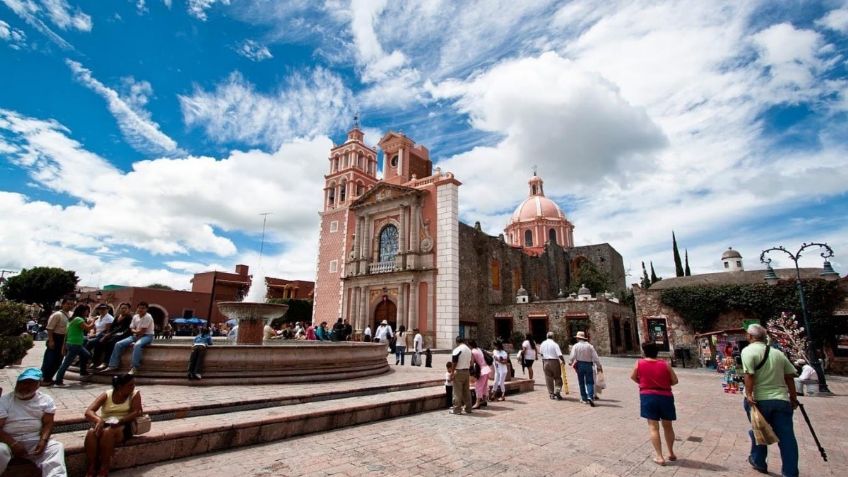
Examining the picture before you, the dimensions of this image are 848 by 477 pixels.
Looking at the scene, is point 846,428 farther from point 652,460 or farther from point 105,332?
point 105,332

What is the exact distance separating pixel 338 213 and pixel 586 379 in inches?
956

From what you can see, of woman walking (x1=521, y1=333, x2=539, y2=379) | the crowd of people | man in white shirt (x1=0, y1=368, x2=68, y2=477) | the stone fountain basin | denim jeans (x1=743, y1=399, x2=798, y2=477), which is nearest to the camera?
man in white shirt (x1=0, y1=368, x2=68, y2=477)

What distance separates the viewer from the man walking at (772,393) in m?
4.09

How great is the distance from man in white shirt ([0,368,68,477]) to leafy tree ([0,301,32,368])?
25.0 feet

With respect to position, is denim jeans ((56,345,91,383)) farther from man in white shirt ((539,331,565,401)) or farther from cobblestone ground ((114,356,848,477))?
man in white shirt ((539,331,565,401))

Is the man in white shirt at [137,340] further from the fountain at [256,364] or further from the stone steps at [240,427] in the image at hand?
the stone steps at [240,427]

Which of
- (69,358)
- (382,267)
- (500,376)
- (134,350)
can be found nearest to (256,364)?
(134,350)

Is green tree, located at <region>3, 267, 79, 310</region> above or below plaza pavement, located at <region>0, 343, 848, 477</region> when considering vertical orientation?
above

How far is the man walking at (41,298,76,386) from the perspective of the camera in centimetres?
679

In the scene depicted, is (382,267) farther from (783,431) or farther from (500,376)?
(783,431)

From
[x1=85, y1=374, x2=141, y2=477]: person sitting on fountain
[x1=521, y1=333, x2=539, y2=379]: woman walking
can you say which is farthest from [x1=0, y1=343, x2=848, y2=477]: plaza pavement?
[x1=521, y1=333, x2=539, y2=379]: woman walking

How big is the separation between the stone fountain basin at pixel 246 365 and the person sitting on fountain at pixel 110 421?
3.38 meters

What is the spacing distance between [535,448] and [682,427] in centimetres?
308

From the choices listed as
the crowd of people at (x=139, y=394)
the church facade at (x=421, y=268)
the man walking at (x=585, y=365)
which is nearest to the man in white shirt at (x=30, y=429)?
the crowd of people at (x=139, y=394)
